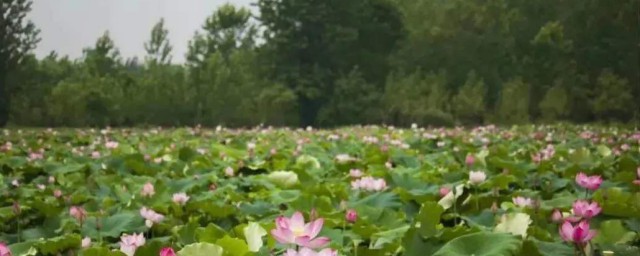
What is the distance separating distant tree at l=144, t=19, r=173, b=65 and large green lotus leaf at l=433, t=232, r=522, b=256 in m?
16.9

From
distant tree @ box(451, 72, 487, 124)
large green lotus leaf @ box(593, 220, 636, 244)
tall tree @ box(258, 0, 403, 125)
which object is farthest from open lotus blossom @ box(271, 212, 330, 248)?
tall tree @ box(258, 0, 403, 125)

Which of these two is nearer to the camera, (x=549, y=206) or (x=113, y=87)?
(x=549, y=206)

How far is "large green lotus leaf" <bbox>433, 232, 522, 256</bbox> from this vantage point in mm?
985

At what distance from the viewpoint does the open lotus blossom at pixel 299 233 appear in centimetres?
84

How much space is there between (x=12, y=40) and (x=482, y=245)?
384 inches

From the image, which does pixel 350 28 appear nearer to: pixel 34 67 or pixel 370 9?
pixel 370 9

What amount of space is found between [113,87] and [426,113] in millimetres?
6415

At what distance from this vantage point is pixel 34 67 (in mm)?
12812

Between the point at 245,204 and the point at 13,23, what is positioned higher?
the point at 13,23

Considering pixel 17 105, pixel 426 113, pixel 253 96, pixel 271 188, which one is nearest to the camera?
pixel 271 188

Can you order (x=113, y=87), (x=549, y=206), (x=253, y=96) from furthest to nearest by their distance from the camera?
(x=253, y=96) → (x=113, y=87) → (x=549, y=206)

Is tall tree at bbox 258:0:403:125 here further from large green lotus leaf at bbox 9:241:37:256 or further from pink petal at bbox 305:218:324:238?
pink petal at bbox 305:218:324:238

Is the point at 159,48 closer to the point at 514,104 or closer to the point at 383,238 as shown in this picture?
the point at 514,104

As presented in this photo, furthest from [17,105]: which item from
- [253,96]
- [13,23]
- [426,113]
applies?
[426,113]
